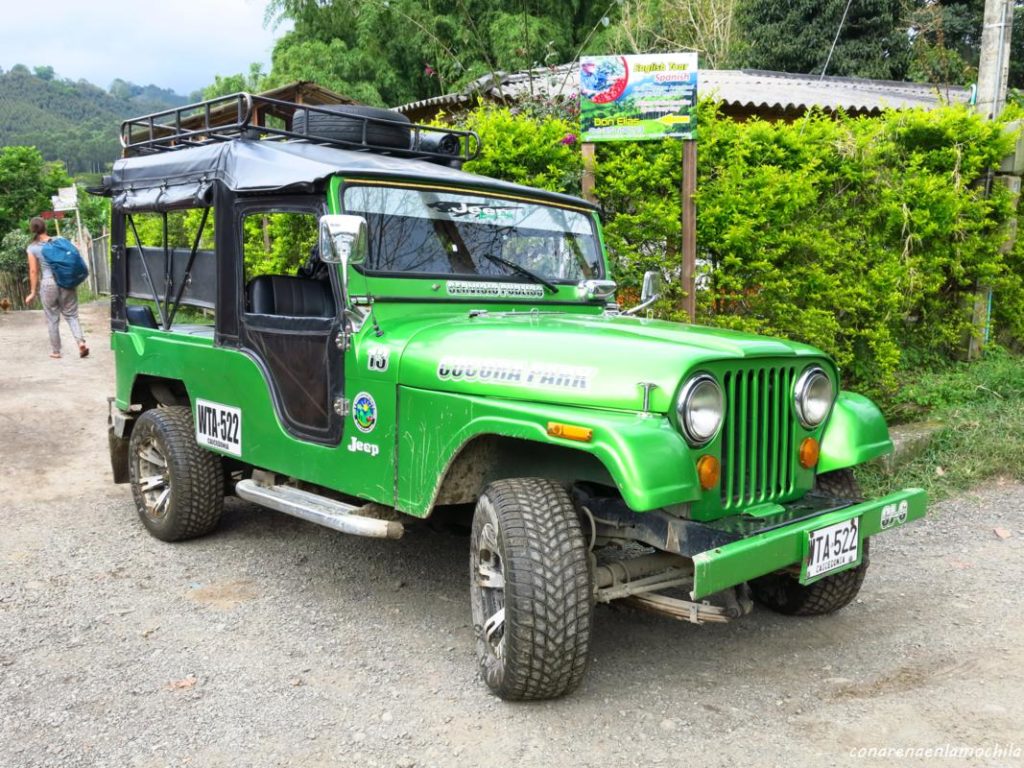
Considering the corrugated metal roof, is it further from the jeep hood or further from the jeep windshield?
the jeep hood

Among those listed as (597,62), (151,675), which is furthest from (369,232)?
A: (597,62)

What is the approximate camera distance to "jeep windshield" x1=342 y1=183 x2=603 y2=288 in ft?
13.1

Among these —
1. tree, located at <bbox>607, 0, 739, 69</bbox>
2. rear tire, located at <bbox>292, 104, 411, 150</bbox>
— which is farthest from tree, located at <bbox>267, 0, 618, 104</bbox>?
rear tire, located at <bbox>292, 104, 411, 150</bbox>

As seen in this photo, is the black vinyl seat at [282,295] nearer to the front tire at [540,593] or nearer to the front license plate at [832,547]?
the front tire at [540,593]

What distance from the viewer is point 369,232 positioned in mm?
3963

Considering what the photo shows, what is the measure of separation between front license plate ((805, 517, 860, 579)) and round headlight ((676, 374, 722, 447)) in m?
0.53

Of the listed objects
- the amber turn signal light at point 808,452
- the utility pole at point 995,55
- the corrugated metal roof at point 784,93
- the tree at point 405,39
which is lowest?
the amber turn signal light at point 808,452

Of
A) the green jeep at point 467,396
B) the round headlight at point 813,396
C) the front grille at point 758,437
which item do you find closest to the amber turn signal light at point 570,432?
the green jeep at point 467,396

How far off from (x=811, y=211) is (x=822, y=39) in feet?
60.0

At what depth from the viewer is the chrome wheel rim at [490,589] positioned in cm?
324

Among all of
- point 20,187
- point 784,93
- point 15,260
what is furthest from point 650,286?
point 20,187

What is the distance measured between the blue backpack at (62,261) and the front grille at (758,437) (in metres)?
9.80

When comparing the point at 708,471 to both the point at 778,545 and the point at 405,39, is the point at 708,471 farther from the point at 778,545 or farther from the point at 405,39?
the point at 405,39

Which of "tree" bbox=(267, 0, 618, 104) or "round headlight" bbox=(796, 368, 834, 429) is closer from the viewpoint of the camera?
"round headlight" bbox=(796, 368, 834, 429)
